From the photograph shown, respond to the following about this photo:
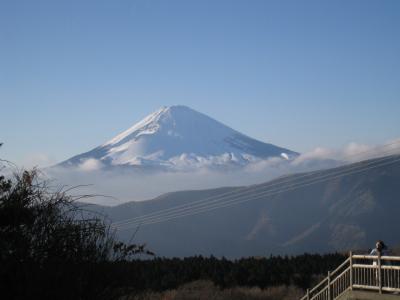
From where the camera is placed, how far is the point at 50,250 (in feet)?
46.5

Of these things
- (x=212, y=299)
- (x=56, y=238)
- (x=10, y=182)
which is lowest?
(x=212, y=299)

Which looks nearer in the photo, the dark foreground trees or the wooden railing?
the dark foreground trees

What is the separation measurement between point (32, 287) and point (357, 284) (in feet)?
49.4

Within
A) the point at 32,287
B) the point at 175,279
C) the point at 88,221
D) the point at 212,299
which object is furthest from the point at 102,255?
the point at 175,279

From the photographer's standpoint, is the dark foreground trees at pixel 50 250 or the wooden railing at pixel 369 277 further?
the wooden railing at pixel 369 277

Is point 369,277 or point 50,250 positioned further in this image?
Answer: point 369,277

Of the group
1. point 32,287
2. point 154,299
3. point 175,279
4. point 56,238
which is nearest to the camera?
point 32,287

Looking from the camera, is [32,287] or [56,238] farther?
[56,238]

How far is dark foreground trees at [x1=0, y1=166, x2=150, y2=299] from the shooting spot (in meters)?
13.3

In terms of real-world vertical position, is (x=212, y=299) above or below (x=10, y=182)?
below

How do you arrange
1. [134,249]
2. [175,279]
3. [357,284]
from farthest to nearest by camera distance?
1. [175,279]
2. [357,284]
3. [134,249]

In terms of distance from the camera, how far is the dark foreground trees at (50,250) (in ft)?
43.7

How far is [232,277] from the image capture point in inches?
1829

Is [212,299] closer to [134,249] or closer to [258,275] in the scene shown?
[258,275]
